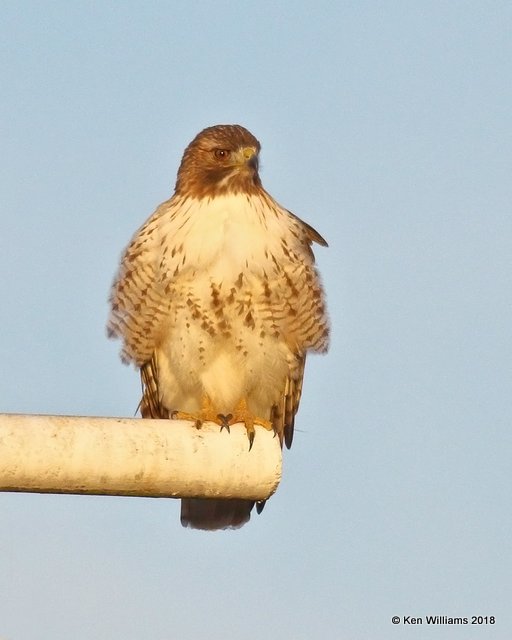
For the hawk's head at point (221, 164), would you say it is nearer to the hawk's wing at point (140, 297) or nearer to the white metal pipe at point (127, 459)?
the hawk's wing at point (140, 297)

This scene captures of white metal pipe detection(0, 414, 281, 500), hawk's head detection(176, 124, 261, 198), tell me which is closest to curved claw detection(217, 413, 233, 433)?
hawk's head detection(176, 124, 261, 198)

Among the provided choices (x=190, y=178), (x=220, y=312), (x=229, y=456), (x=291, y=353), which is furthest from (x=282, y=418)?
(x=229, y=456)

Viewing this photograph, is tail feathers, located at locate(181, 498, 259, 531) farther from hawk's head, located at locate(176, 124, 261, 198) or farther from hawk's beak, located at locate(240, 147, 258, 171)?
hawk's beak, located at locate(240, 147, 258, 171)

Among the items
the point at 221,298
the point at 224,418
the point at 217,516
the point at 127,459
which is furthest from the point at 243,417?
the point at 127,459

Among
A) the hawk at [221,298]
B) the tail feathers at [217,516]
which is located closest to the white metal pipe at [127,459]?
the hawk at [221,298]

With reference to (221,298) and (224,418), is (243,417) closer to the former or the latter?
(224,418)

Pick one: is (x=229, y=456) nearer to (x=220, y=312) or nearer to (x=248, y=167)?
(x=220, y=312)
